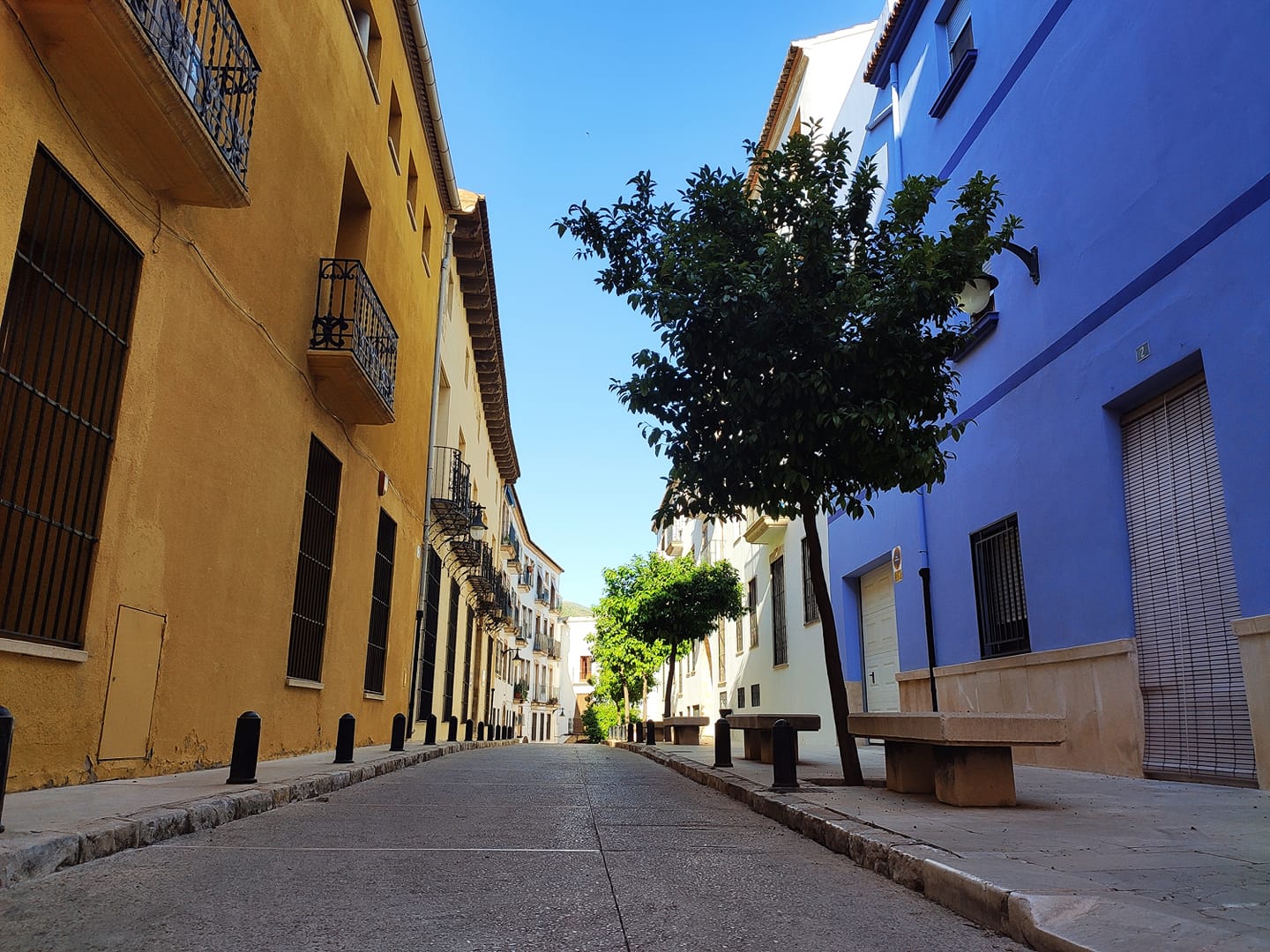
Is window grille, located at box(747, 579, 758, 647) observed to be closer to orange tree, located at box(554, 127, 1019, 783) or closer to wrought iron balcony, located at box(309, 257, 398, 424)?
wrought iron balcony, located at box(309, 257, 398, 424)

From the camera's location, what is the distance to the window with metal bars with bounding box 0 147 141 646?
556cm

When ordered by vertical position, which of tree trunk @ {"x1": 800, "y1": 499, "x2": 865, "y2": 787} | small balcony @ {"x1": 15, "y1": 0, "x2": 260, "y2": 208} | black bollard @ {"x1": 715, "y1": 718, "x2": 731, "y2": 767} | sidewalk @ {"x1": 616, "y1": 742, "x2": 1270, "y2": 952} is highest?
small balcony @ {"x1": 15, "y1": 0, "x2": 260, "y2": 208}

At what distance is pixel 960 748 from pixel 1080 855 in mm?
1967

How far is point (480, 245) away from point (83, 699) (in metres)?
17.3

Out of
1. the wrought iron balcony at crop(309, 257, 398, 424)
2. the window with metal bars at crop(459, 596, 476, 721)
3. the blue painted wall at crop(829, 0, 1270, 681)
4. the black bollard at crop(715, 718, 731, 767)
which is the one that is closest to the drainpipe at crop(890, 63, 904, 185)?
the blue painted wall at crop(829, 0, 1270, 681)

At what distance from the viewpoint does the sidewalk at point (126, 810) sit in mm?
3771

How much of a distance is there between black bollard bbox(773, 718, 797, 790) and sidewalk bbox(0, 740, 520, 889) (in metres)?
3.47

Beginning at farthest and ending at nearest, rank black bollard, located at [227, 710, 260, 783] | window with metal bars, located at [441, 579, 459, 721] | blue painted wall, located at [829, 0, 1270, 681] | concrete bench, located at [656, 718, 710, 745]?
1. window with metal bars, located at [441, 579, 459, 721]
2. concrete bench, located at [656, 718, 710, 745]
3. blue painted wall, located at [829, 0, 1270, 681]
4. black bollard, located at [227, 710, 260, 783]

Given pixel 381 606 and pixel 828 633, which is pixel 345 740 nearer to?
pixel 828 633

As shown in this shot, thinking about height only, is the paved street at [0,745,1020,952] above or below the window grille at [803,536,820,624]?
below

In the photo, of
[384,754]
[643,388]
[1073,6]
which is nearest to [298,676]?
[384,754]

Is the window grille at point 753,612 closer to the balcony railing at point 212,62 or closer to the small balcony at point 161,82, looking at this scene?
the balcony railing at point 212,62

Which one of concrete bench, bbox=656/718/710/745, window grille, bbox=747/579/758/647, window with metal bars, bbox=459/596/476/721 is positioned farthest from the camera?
window with metal bars, bbox=459/596/476/721

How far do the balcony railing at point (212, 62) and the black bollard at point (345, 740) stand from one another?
511cm
